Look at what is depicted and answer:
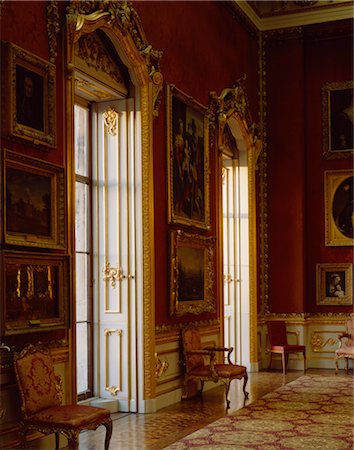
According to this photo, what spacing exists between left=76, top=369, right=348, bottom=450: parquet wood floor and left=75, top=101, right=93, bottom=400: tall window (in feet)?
2.33

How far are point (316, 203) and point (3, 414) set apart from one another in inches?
360

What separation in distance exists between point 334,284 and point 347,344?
1258 mm

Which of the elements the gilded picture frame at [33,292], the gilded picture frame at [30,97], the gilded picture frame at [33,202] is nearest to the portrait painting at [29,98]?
the gilded picture frame at [30,97]

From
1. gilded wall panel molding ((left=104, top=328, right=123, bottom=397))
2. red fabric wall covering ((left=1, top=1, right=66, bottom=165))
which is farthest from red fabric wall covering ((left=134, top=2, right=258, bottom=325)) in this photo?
red fabric wall covering ((left=1, top=1, right=66, bottom=165))

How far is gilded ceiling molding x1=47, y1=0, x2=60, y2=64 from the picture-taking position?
276 inches

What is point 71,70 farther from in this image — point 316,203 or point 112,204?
point 316,203

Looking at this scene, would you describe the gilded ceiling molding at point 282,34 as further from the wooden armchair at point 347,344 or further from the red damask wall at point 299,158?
the wooden armchair at point 347,344

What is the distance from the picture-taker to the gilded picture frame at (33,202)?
6248 mm

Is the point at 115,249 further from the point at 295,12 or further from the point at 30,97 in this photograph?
the point at 295,12

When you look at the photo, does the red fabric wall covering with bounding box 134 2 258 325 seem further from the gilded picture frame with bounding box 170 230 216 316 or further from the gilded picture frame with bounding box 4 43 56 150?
the gilded picture frame with bounding box 4 43 56 150

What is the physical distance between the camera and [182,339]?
9781 millimetres

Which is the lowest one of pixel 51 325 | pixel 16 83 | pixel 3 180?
pixel 51 325

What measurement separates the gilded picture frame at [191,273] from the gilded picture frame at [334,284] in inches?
132

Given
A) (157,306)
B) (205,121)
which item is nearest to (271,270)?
(205,121)
